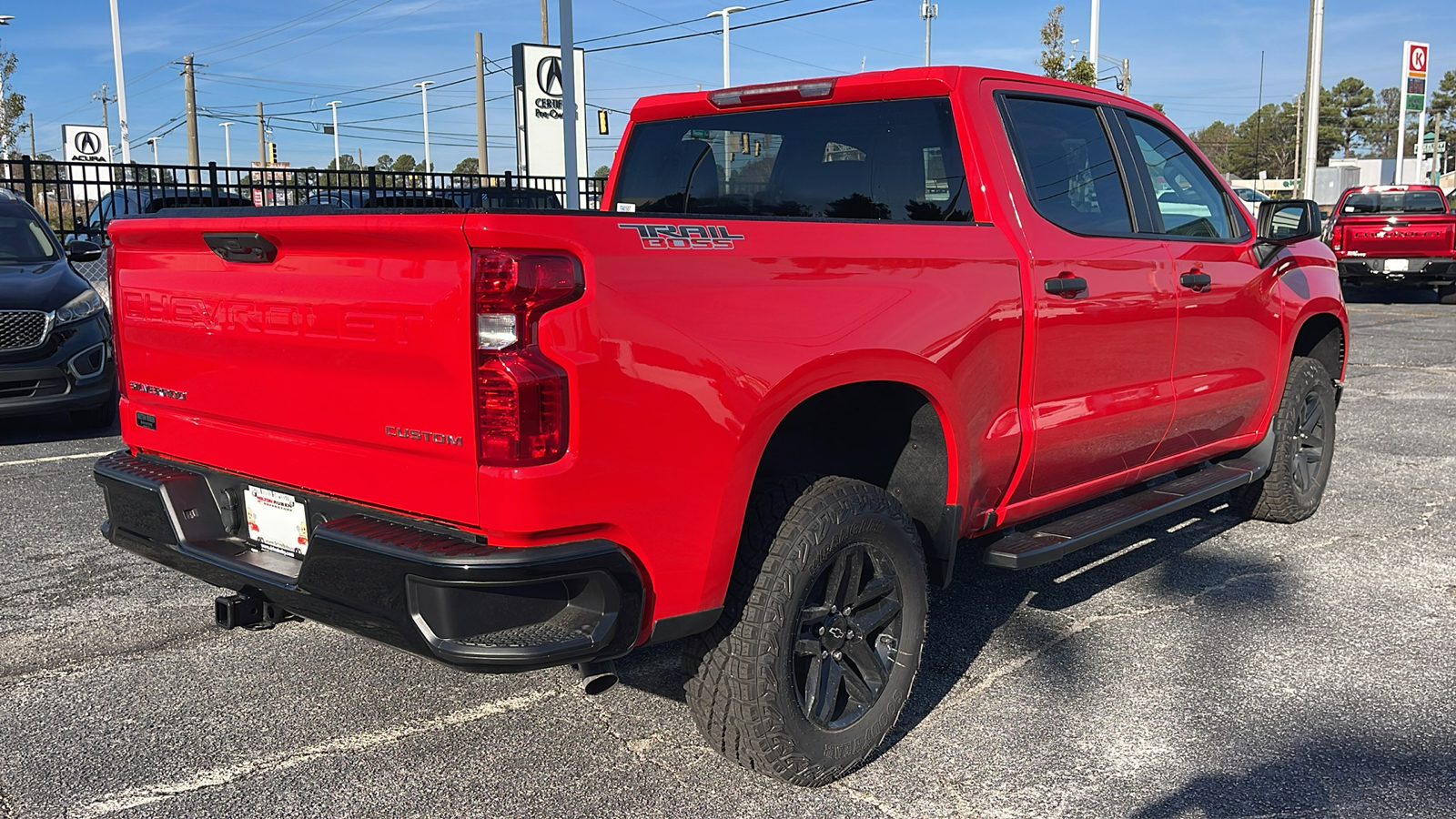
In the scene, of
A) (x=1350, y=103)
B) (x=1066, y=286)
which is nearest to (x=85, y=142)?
(x=1066, y=286)

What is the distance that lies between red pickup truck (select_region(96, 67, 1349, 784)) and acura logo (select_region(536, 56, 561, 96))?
1420cm

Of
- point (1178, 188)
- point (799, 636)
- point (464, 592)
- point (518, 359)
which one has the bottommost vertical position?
point (799, 636)

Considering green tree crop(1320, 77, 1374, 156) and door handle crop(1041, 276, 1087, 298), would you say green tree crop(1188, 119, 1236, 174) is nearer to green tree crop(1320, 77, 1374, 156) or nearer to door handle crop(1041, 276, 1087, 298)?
green tree crop(1320, 77, 1374, 156)

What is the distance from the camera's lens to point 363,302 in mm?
2641

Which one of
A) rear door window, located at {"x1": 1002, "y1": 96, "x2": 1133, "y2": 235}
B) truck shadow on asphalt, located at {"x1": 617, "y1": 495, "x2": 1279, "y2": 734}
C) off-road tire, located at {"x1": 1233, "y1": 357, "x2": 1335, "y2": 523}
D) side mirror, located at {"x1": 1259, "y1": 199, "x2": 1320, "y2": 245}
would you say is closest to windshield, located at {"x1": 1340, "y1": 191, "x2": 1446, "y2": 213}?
off-road tire, located at {"x1": 1233, "y1": 357, "x2": 1335, "y2": 523}

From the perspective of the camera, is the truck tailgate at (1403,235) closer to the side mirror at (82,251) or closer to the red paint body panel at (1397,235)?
the red paint body panel at (1397,235)

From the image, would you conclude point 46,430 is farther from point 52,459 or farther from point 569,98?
point 569,98

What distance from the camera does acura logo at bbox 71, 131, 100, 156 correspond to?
72.0ft

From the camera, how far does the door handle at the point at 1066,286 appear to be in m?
3.71

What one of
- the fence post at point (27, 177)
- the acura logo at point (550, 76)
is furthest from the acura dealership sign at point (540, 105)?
the fence post at point (27, 177)

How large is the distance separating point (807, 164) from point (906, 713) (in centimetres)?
190

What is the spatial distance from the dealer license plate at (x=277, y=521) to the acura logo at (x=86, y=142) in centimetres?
2228

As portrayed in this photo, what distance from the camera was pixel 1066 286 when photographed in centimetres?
377

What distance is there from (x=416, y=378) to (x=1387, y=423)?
314 inches
